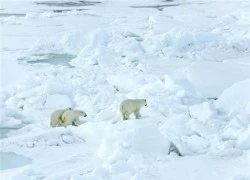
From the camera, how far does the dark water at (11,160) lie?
4910 millimetres

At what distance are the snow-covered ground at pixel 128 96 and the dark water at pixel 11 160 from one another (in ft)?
0.03

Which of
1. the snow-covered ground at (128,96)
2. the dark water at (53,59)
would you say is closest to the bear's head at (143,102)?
the snow-covered ground at (128,96)

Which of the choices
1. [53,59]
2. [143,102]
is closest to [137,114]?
[143,102]

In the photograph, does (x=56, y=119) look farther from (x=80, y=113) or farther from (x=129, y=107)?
(x=129, y=107)

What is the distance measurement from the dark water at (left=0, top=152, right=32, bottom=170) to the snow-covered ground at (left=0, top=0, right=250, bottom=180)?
10mm

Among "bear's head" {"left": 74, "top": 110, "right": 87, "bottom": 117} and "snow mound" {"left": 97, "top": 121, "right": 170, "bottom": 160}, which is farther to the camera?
"bear's head" {"left": 74, "top": 110, "right": 87, "bottom": 117}

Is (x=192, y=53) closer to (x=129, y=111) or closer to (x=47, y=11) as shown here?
(x=129, y=111)

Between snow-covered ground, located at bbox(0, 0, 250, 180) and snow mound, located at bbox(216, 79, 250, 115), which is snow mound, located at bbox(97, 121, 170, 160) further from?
snow mound, located at bbox(216, 79, 250, 115)

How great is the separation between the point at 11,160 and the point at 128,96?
7.63ft

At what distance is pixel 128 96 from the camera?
6.97 meters

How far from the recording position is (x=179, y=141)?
5.03 m

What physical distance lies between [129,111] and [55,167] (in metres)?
1.60

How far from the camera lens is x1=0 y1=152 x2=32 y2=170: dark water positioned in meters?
4.91

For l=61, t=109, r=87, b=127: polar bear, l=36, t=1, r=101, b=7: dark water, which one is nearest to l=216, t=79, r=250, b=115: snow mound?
l=61, t=109, r=87, b=127: polar bear
